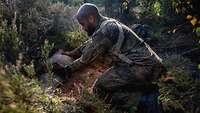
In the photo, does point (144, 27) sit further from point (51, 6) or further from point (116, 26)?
point (116, 26)

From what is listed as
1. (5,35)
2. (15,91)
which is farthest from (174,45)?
(15,91)

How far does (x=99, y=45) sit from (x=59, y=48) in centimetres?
207

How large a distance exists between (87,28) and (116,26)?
Answer: 21.8 inches

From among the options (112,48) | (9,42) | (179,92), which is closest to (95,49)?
(112,48)

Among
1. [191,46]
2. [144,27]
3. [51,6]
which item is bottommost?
[191,46]

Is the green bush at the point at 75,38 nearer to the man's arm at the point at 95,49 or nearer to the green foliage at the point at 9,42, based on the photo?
the green foliage at the point at 9,42


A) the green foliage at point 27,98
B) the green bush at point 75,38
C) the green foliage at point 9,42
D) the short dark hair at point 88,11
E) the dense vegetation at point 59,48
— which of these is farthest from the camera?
the green bush at point 75,38

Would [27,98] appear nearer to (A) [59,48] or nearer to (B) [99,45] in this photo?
(B) [99,45]

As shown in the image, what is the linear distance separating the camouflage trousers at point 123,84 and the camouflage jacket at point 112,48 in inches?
5.4

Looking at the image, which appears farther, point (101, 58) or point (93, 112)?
point (101, 58)

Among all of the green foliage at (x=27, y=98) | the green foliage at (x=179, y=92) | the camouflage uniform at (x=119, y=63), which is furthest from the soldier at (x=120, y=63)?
the green foliage at (x=27, y=98)

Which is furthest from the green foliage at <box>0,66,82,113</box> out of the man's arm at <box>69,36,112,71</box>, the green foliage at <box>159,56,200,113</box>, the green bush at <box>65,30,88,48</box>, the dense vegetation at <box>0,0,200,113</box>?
the green bush at <box>65,30,88,48</box>

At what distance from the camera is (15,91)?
4.40 metres

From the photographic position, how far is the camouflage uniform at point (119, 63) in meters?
6.48
